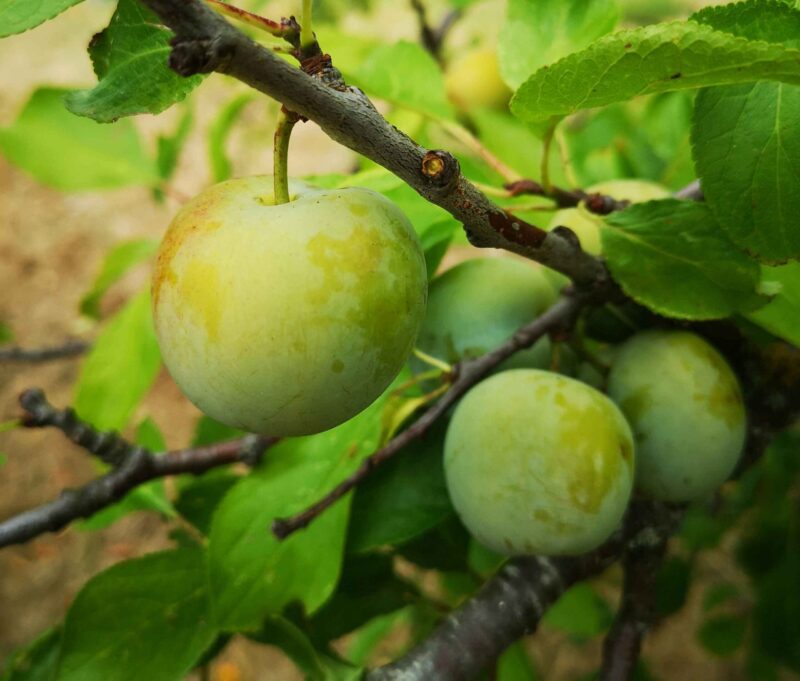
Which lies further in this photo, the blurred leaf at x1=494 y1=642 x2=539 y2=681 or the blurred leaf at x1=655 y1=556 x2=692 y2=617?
the blurred leaf at x1=655 y1=556 x2=692 y2=617

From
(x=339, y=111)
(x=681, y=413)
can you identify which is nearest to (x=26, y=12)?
(x=339, y=111)

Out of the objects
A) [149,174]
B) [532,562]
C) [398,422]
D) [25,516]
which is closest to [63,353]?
[149,174]

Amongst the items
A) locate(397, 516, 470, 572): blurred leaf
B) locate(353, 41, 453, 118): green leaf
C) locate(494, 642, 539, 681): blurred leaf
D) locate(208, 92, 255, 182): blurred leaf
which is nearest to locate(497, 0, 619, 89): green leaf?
locate(353, 41, 453, 118): green leaf

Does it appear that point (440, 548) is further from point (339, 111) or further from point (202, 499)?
point (339, 111)

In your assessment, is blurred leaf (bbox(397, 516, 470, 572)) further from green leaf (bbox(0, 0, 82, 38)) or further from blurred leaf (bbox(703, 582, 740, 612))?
blurred leaf (bbox(703, 582, 740, 612))

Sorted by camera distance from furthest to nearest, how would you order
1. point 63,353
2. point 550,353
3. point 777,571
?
point 63,353, point 777,571, point 550,353

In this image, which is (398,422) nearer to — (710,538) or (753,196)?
(753,196)

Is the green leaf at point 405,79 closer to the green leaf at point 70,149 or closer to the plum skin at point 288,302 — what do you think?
the plum skin at point 288,302
